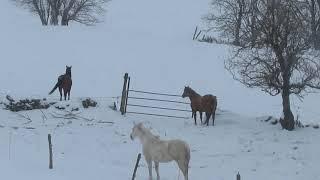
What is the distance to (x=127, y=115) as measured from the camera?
2094cm

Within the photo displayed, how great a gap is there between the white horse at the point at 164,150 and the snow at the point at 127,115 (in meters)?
1.10

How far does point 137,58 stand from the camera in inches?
1286

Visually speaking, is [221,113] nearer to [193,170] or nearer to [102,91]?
[102,91]

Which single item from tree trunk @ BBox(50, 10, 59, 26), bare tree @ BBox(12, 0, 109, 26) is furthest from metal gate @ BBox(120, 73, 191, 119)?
tree trunk @ BBox(50, 10, 59, 26)

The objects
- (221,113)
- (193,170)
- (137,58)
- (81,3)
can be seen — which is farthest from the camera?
(81,3)

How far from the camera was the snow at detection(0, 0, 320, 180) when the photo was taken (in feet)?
47.6

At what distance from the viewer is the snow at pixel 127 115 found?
14.5 meters

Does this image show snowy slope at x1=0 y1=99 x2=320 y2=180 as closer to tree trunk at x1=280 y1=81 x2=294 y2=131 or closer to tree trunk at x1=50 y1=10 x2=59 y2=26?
tree trunk at x1=280 y1=81 x2=294 y2=131

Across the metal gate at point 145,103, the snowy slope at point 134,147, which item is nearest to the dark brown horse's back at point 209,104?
the snowy slope at point 134,147

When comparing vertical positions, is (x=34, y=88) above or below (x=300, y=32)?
below

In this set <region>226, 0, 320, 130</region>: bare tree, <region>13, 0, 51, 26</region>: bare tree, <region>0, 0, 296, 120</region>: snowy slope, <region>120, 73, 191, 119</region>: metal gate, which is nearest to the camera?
<region>226, 0, 320, 130</region>: bare tree

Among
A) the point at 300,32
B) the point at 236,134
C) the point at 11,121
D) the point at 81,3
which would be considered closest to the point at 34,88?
the point at 11,121

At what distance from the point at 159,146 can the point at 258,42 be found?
750 cm

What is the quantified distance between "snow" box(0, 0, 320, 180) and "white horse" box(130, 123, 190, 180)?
43.3 inches
